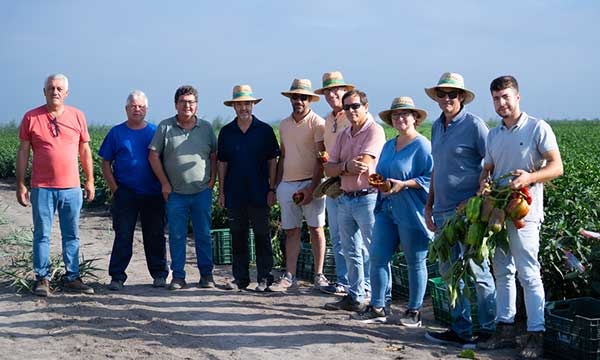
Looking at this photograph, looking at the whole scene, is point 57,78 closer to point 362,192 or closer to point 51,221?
point 51,221

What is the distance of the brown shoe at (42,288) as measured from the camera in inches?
320

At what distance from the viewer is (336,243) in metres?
8.11

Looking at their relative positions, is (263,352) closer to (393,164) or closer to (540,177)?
(393,164)

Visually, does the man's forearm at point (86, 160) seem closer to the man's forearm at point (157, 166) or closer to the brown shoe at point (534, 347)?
the man's forearm at point (157, 166)

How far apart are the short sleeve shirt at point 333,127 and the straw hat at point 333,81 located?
32 centimetres

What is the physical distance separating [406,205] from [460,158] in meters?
0.72

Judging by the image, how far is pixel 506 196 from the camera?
5586 millimetres

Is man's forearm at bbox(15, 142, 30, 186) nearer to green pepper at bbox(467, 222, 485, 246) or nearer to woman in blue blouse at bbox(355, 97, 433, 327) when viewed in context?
woman in blue blouse at bbox(355, 97, 433, 327)

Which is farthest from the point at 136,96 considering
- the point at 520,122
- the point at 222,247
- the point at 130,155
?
the point at 520,122

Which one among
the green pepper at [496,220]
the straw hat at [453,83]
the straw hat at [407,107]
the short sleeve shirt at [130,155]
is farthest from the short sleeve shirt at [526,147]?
the short sleeve shirt at [130,155]

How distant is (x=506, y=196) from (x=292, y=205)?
3125 millimetres

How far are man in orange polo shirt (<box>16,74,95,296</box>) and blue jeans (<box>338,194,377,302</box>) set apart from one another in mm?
2766

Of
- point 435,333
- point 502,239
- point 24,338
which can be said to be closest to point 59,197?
point 24,338

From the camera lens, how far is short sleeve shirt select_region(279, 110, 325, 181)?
26.9ft
